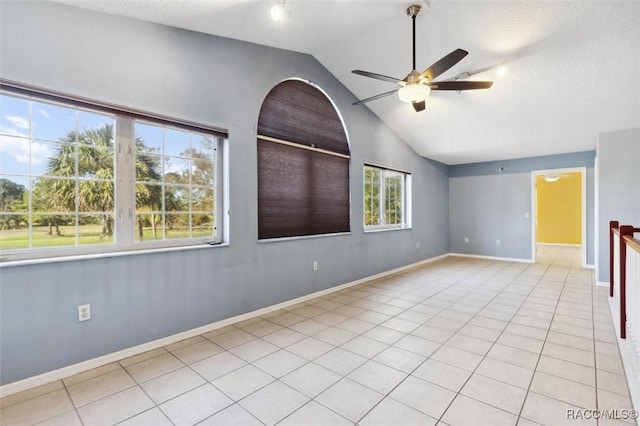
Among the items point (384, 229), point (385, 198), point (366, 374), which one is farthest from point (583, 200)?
point (366, 374)

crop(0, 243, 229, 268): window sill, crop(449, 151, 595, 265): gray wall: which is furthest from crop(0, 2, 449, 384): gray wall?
crop(449, 151, 595, 265): gray wall

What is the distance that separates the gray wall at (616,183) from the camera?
430 cm

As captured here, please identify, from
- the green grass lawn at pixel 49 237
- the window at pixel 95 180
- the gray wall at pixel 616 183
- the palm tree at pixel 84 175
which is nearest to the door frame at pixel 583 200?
the gray wall at pixel 616 183

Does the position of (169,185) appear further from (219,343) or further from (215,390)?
(215,390)

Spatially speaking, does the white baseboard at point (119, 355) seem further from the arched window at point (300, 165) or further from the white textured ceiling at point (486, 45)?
the white textured ceiling at point (486, 45)

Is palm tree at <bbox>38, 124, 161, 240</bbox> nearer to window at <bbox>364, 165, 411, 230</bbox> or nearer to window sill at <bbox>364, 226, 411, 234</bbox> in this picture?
window sill at <bbox>364, 226, 411, 234</bbox>

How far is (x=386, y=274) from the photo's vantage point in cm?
539

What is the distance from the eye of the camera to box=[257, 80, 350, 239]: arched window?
354 cm

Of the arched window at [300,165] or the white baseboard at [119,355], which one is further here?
the arched window at [300,165]

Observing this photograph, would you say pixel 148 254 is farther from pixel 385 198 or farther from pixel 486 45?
pixel 385 198

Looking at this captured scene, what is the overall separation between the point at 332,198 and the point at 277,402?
2953 millimetres

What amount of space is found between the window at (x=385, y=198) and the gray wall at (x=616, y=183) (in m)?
2.98

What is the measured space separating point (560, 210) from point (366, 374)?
33.5ft

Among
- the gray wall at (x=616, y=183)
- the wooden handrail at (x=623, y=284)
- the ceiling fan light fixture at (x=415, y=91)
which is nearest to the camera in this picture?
the wooden handrail at (x=623, y=284)
